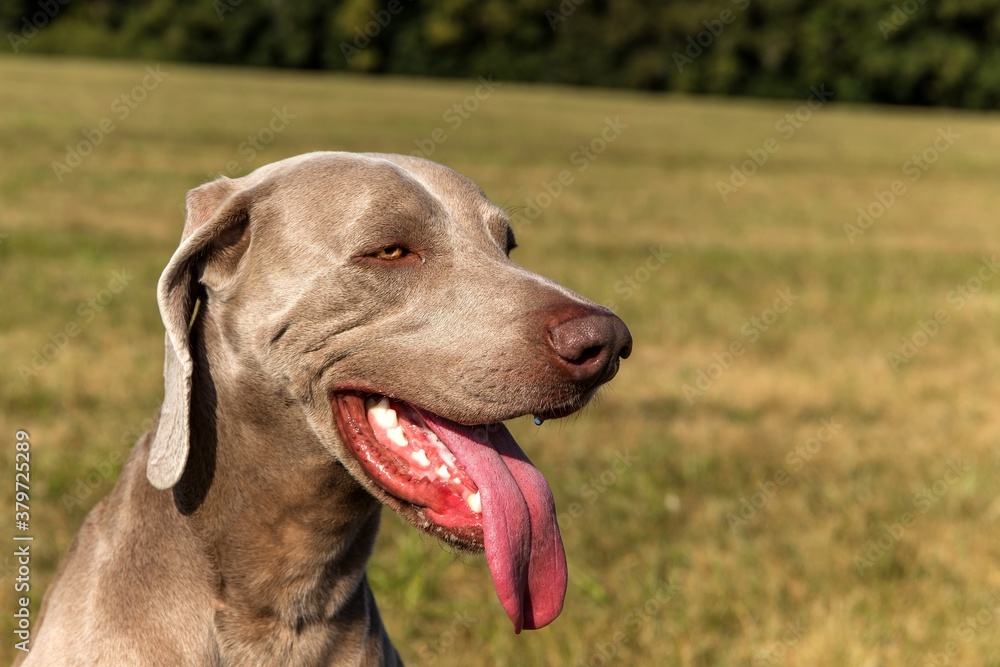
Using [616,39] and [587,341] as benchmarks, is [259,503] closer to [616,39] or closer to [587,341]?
[587,341]

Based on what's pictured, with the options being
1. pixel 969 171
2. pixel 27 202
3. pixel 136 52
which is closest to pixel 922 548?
pixel 27 202
